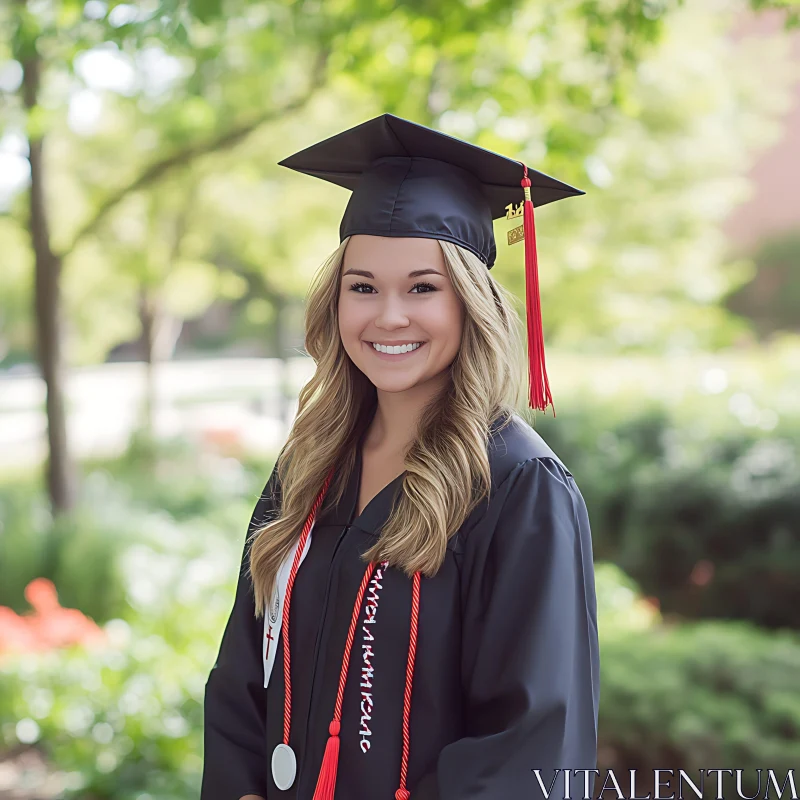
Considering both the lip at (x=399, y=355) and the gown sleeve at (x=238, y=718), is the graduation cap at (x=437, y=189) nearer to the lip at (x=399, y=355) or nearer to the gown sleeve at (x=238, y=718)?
the lip at (x=399, y=355)

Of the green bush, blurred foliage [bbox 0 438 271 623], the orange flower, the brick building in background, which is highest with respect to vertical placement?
the brick building in background

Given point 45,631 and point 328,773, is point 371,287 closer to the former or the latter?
point 328,773

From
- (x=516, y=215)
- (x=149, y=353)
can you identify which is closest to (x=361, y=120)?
(x=516, y=215)

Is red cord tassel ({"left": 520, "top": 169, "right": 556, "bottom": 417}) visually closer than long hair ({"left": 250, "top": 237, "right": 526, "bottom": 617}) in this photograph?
No

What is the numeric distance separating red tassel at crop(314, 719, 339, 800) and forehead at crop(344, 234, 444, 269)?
84 centimetres

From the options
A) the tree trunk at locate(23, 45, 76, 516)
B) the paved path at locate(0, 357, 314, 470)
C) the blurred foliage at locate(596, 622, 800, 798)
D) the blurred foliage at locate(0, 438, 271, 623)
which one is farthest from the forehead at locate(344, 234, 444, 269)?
the paved path at locate(0, 357, 314, 470)

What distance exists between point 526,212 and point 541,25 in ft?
8.01

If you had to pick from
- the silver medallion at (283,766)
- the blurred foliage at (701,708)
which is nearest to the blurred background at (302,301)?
the blurred foliage at (701,708)

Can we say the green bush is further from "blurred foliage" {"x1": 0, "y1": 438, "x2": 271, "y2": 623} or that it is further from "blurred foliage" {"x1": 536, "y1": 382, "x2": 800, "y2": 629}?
"blurred foliage" {"x1": 536, "y1": 382, "x2": 800, "y2": 629}

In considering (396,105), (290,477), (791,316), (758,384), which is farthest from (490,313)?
(791,316)

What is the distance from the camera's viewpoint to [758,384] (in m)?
7.37

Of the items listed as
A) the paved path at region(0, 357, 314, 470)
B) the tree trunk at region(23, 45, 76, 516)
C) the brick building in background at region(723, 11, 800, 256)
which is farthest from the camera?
the brick building in background at region(723, 11, 800, 256)

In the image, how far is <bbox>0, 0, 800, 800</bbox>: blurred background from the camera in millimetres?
3609

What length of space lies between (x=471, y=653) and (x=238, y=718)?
1.89 feet
